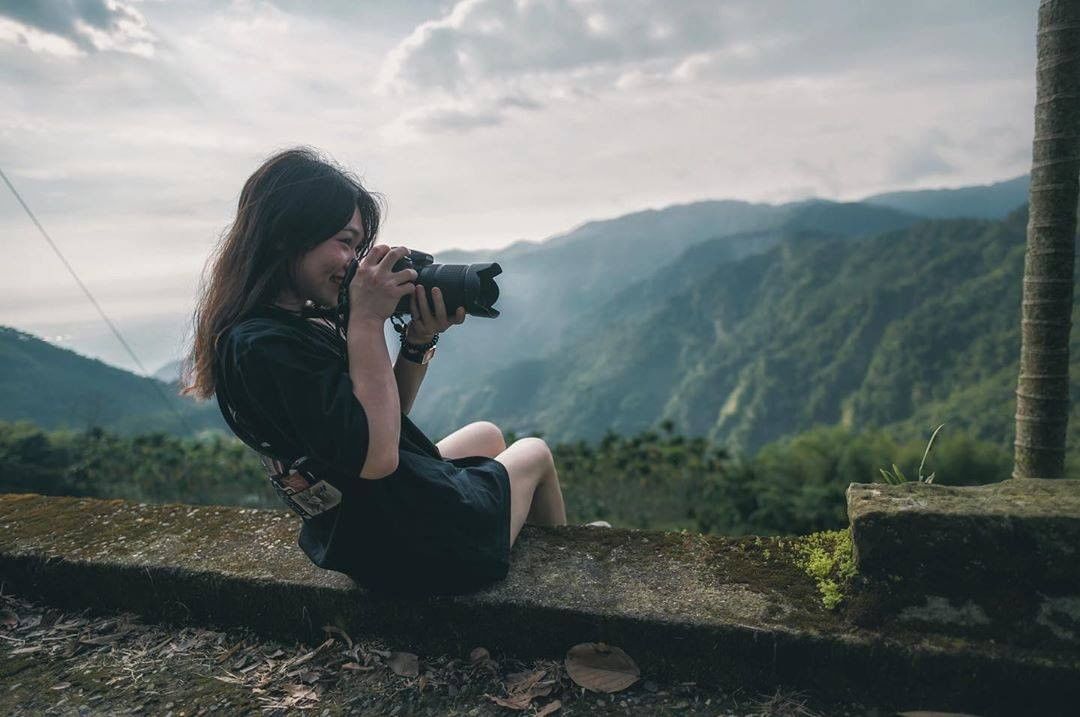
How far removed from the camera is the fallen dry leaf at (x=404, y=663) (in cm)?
184

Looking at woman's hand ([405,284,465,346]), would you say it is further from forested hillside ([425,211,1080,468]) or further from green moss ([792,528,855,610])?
forested hillside ([425,211,1080,468])

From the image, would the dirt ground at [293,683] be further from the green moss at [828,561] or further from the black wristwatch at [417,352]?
the black wristwatch at [417,352]

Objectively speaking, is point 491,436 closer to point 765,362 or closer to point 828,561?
point 828,561

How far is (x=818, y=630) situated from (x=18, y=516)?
2.89 metres

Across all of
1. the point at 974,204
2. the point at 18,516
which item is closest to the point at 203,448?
the point at 18,516

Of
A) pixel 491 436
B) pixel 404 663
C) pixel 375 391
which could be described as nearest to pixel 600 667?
pixel 404 663

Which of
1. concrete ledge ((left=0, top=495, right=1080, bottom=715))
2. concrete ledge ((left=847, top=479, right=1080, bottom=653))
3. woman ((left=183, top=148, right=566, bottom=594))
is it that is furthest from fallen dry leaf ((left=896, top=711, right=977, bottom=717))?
woman ((left=183, top=148, right=566, bottom=594))

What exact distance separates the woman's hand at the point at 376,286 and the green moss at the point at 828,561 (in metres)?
1.31

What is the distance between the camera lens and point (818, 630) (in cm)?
161

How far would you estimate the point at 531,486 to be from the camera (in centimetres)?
223

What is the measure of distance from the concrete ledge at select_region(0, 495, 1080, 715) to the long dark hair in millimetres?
735

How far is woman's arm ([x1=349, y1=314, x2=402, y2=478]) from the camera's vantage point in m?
1.59

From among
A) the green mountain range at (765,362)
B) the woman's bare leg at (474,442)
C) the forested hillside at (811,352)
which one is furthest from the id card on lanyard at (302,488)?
the forested hillside at (811,352)

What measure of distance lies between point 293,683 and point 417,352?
0.99 meters
